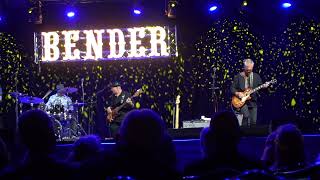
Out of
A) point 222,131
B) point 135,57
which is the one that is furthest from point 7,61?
point 222,131

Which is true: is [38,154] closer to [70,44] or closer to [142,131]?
[142,131]

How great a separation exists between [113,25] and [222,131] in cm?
997

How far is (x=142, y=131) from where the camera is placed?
2.95 meters

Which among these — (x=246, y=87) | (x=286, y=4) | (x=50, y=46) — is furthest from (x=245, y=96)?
(x=50, y=46)

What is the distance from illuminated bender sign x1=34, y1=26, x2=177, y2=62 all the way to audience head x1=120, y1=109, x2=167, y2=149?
31.8 ft

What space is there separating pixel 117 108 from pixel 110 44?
1744 mm

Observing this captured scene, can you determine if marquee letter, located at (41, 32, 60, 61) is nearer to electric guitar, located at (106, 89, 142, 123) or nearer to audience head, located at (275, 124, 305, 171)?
electric guitar, located at (106, 89, 142, 123)

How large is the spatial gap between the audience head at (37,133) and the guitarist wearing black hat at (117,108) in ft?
29.0

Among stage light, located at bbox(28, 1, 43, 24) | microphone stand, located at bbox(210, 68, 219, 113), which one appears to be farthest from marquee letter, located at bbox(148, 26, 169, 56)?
stage light, located at bbox(28, 1, 43, 24)

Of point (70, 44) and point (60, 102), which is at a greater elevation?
point (70, 44)

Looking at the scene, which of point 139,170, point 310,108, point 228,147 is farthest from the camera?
point 310,108

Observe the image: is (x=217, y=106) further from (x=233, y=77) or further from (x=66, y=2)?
(x=66, y=2)

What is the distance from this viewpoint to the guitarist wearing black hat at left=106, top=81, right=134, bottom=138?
11.8 meters

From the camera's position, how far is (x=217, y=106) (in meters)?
12.5
